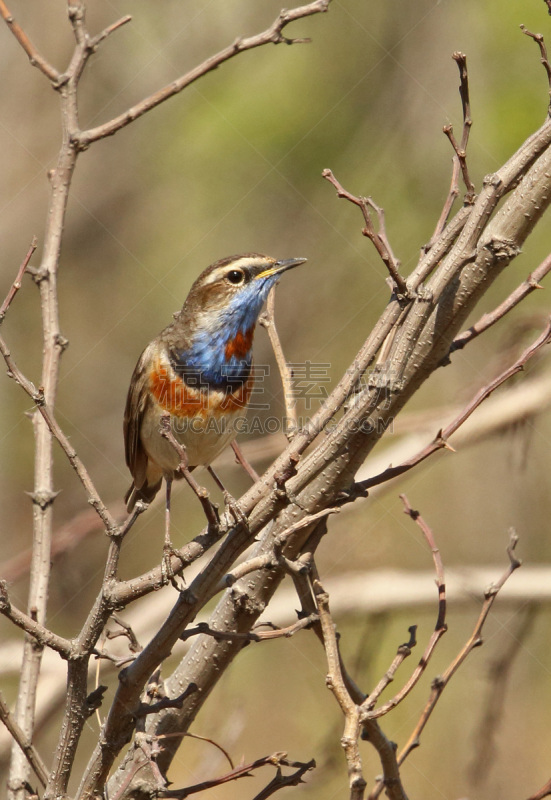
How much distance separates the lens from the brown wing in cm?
417

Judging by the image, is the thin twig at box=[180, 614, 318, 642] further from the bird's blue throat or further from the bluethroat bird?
the bird's blue throat

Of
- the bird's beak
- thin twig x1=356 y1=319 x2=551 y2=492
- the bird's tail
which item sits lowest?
thin twig x1=356 y1=319 x2=551 y2=492

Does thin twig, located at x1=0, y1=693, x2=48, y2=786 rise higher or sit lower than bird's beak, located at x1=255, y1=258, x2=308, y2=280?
lower

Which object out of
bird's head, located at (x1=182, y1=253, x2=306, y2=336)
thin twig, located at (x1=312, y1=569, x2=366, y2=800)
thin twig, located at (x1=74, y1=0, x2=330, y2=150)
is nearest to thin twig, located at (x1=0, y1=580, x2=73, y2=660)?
thin twig, located at (x1=312, y1=569, x2=366, y2=800)

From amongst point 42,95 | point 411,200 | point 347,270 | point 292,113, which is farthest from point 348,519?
point 42,95

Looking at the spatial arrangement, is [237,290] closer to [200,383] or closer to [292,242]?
[200,383]

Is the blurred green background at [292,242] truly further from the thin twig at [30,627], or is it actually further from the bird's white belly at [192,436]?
the thin twig at [30,627]

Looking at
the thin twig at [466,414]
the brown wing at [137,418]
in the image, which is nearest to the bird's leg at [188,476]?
the thin twig at [466,414]

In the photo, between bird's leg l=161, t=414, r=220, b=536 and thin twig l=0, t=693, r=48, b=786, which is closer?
bird's leg l=161, t=414, r=220, b=536

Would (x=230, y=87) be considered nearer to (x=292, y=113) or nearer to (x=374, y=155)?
(x=292, y=113)

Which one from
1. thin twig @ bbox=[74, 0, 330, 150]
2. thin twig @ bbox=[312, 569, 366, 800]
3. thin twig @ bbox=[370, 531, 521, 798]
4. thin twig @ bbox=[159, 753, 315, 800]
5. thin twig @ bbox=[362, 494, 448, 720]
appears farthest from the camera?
thin twig @ bbox=[74, 0, 330, 150]

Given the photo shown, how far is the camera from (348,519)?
231 inches

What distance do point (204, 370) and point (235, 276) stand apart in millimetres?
526

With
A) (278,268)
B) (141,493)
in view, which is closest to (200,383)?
(278,268)
